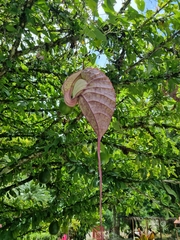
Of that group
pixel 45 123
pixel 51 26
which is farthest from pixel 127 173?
pixel 51 26

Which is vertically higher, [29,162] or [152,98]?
[152,98]

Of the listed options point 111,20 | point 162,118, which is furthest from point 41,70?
point 111,20

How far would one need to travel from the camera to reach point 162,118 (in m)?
1.16

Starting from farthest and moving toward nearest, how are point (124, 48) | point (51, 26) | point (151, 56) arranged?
1. point (51, 26)
2. point (124, 48)
3. point (151, 56)

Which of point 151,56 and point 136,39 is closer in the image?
point 151,56

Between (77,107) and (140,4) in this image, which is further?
(77,107)

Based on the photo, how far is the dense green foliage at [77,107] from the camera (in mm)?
755

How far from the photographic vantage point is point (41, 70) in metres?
1.11

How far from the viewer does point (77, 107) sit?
3.32ft

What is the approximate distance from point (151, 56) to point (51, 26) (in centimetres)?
40


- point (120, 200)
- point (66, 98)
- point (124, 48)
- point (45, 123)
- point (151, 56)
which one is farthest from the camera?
point (120, 200)

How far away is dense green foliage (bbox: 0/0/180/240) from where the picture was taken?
755 mm

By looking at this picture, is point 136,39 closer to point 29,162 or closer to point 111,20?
point 111,20

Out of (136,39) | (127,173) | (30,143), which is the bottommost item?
(127,173)
